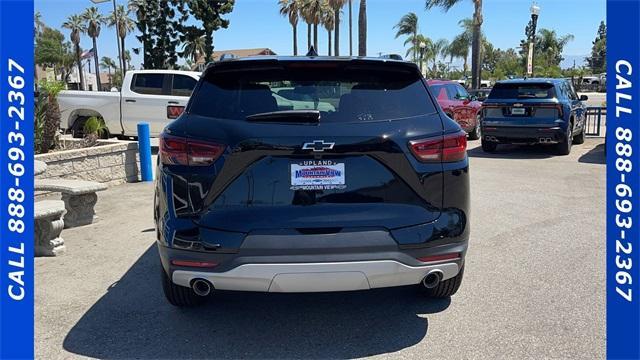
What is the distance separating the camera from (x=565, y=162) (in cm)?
1113

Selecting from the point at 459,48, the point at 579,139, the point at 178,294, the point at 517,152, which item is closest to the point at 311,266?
the point at 178,294

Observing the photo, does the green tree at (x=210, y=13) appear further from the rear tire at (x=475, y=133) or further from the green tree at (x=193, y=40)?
the rear tire at (x=475, y=133)

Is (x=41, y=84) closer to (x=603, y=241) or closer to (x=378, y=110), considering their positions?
(x=378, y=110)

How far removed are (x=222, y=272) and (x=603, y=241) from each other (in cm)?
429

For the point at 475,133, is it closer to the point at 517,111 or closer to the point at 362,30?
the point at 517,111

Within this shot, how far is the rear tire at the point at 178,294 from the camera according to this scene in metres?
3.72

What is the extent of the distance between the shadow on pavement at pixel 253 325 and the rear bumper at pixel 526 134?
335 inches

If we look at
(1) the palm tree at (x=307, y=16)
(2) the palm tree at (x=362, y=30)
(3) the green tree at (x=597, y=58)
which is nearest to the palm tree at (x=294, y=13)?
(1) the palm tree at (x=307, y=16)

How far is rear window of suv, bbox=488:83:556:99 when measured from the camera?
11.7 meters

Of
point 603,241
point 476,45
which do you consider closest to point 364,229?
point 603,241

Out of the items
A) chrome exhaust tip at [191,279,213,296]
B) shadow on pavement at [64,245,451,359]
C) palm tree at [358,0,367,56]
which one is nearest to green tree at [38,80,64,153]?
shadow on pavement at [64,245,451,359]

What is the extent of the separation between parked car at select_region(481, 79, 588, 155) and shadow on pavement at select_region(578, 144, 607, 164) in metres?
0.47

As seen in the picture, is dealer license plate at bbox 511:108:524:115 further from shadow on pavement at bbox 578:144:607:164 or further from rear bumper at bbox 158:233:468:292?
rear bumper at bbox 158:233:468:292

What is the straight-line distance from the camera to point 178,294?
3.78 m
